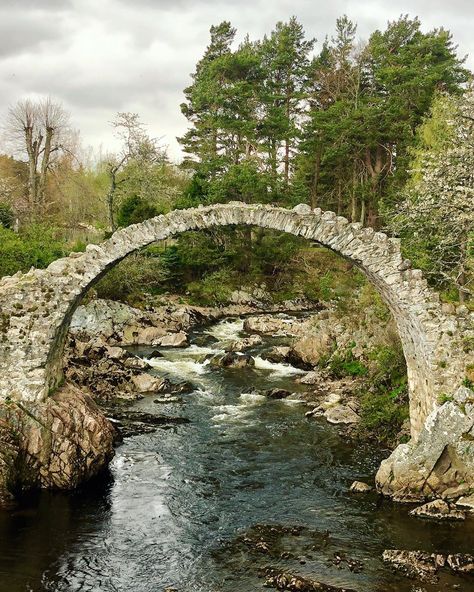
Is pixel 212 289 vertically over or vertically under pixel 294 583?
over

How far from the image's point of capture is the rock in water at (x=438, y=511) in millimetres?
10148

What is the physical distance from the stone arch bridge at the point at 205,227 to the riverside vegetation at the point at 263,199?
4290mm

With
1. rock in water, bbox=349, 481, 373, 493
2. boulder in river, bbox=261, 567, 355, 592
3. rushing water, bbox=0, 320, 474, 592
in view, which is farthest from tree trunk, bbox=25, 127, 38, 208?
boulder in river, bbox=261, 567, 355, 592

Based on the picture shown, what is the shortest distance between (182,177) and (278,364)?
103ft

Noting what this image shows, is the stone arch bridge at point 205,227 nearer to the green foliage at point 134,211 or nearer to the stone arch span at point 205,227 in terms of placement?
the stone arch span at point 205,227

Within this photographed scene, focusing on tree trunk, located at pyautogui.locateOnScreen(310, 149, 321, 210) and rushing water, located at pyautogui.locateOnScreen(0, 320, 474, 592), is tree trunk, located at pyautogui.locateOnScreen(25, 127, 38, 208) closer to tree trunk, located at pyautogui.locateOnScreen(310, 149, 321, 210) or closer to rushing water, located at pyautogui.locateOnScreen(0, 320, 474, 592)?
tree trunk, located at pyautogui.locateOnScreen(310, 149, 321, 210)

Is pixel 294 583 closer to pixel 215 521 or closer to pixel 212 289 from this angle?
pixel 215 521

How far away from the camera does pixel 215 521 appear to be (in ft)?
33.8

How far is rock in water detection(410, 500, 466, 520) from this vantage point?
33.3 feet

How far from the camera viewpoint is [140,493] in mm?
11430

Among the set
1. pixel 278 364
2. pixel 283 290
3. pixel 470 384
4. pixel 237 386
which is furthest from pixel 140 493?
pixel 283 290

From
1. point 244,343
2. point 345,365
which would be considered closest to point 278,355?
point 244,343

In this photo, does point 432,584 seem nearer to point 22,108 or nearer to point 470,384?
point 470,384

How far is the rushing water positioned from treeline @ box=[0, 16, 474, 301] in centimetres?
1856
